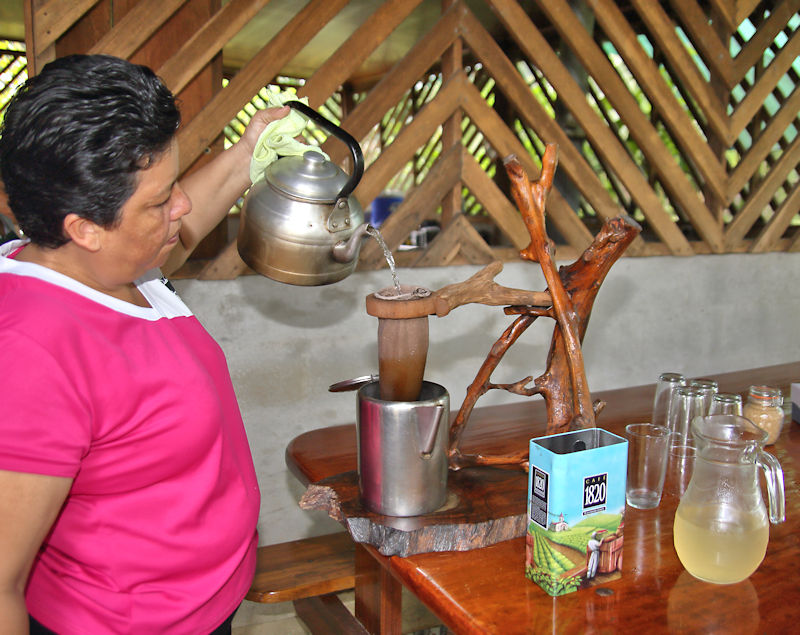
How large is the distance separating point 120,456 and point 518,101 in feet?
6.50

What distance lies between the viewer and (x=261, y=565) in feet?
5.82

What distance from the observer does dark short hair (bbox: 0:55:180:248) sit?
0.81m

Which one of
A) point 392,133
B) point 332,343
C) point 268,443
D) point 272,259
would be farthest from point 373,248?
point 392,133

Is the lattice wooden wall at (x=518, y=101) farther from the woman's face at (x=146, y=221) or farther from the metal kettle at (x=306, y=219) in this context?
the woman's face at (x=146, y=221)

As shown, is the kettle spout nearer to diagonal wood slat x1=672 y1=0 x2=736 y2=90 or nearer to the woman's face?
the woman's face

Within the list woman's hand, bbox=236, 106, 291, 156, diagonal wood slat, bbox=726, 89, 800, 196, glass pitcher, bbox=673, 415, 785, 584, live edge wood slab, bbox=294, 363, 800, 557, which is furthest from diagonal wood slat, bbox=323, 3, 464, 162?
glass pitcher, bbox=673, 415, 785, 584

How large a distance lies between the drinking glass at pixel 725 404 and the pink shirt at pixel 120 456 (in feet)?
2.90

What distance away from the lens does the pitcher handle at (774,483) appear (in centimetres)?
95

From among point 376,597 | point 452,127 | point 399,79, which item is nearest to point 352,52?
point 399,79

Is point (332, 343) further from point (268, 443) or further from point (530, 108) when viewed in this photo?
point (530, 108)

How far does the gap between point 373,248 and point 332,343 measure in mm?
322

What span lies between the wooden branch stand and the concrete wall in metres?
0.98

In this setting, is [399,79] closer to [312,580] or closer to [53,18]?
[53,18]

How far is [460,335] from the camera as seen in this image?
2.49m
